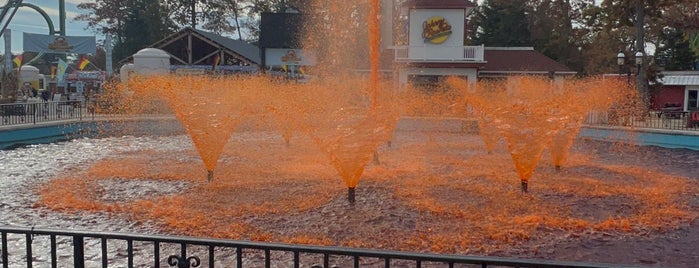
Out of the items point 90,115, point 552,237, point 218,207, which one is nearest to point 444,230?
point 552,237

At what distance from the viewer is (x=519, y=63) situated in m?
35.4

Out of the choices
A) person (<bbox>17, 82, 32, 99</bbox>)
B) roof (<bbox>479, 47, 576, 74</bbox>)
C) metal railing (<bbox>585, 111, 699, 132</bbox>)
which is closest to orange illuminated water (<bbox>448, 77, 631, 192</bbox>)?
metal railing (<bbox>585, 111, 699, 132</bbox>)

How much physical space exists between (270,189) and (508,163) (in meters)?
6.56

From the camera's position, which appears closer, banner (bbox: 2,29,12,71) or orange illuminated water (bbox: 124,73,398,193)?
orange illuminated water (bbox: 124,73,398,193)

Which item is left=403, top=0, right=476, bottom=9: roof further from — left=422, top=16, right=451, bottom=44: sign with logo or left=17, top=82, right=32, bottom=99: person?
left=17, top=82, right=32, bottom=99: person

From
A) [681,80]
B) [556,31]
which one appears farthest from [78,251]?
[556,31]

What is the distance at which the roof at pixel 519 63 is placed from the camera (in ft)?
114

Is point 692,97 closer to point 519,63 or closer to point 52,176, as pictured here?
point 519,63

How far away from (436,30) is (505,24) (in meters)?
15.4

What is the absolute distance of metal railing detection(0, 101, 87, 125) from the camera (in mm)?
22516

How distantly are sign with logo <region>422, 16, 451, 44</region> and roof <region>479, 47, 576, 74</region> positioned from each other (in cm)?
333

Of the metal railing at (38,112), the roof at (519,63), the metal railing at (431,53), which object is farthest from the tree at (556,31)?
the metal railing at (38,112)

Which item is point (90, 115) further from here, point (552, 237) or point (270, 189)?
point (552, 237)

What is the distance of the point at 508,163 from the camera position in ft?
47.3
